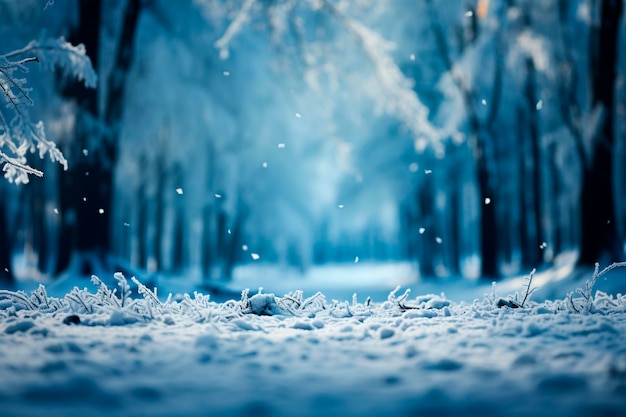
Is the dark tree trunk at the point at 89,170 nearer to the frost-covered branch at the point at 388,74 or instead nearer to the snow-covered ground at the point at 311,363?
the frost-covered branch at the point at 388,74

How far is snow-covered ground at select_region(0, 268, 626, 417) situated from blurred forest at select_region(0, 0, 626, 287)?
5914 mm

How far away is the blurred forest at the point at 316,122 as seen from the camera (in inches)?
401

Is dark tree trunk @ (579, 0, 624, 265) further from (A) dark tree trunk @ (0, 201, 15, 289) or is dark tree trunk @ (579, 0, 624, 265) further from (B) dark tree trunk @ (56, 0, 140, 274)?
(A) dark tree trunk @ (0, 201, 15, 289)

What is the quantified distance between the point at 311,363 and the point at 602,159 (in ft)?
32.4

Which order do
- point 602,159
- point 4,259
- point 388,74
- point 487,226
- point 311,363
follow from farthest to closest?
point 487,226 < point 4,259 < point 602,159 < point 388,74 < point 311,363

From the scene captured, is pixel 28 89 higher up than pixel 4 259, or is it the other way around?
pixel 28 89

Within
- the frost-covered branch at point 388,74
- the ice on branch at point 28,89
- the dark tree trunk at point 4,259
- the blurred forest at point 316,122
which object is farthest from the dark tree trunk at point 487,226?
the ice on branch at point 28,89

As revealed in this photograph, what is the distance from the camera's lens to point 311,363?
9.45ft

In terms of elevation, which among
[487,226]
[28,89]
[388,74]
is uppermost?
[388,74]

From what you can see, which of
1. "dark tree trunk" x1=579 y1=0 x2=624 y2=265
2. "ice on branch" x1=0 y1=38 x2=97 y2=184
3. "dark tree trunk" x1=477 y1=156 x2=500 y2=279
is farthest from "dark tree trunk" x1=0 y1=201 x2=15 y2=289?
"dark tree trunk" x1=477 y1=156 x2=500 y2=279

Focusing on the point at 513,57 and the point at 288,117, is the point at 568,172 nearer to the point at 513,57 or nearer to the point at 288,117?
the point at 513,57

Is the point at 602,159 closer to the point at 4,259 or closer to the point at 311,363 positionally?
the point at 311,363

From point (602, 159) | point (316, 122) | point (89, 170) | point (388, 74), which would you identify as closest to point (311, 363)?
point (388, 74)

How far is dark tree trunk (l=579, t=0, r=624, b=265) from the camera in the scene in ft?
35.1
